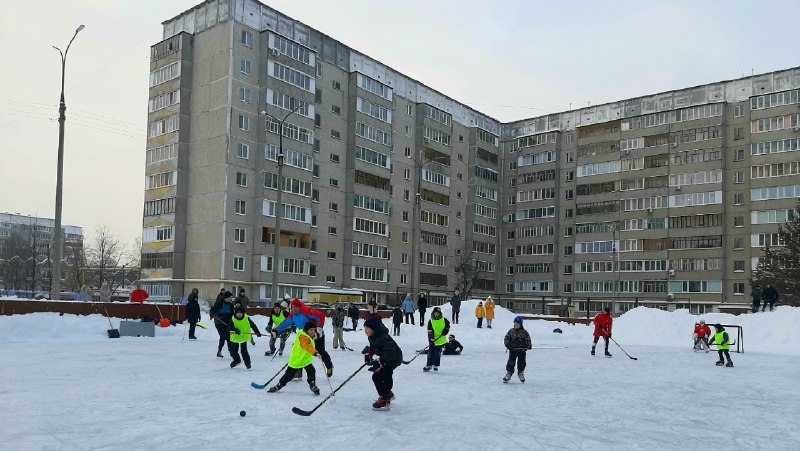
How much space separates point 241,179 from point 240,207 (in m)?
2.49

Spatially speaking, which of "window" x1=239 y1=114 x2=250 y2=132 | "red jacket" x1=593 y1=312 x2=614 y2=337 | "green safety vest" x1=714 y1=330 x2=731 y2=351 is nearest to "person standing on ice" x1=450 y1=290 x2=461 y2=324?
"red jacket" x1=593 y1=312 x2=614 y2=337

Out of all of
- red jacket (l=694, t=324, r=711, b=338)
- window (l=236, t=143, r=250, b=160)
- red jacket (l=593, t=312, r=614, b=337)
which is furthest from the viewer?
window (l=236, t=143, r=250, b=160)

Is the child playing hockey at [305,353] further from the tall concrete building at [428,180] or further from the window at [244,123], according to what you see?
the window at [244,123]

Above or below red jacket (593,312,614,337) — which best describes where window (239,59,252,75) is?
above

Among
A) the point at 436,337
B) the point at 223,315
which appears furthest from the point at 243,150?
the point at 436,337

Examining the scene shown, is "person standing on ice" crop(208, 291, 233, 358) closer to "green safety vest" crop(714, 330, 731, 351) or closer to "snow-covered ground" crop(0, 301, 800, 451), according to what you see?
"snow-covered ground" crop(0, 301, 800, 451)

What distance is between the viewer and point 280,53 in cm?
6291

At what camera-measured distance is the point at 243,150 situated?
198 feet

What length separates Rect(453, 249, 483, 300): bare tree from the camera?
268ft

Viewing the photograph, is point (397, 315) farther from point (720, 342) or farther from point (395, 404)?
point (395, 404)

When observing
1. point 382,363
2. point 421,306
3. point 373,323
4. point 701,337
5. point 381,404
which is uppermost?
point 373,323

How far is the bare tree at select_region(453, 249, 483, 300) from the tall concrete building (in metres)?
1.35

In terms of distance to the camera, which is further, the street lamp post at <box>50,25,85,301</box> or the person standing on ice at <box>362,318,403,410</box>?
the street lamp post at <box>50,25,85,301</box>

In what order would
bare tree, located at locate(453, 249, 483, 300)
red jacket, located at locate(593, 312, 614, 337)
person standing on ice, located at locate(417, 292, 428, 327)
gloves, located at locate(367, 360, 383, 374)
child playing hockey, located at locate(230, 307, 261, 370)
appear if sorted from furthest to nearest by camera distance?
bare tree, located at locate(453, 249, 483, 300) < person standing on ice, located at locate(417, 292, 428, 327) < red jacket, located at locate(593, 312, 614, 337) < child playing hockey, located at locate(230, 307, 261, 370) < gloves, located at locate(367, 360, 383, 374)
